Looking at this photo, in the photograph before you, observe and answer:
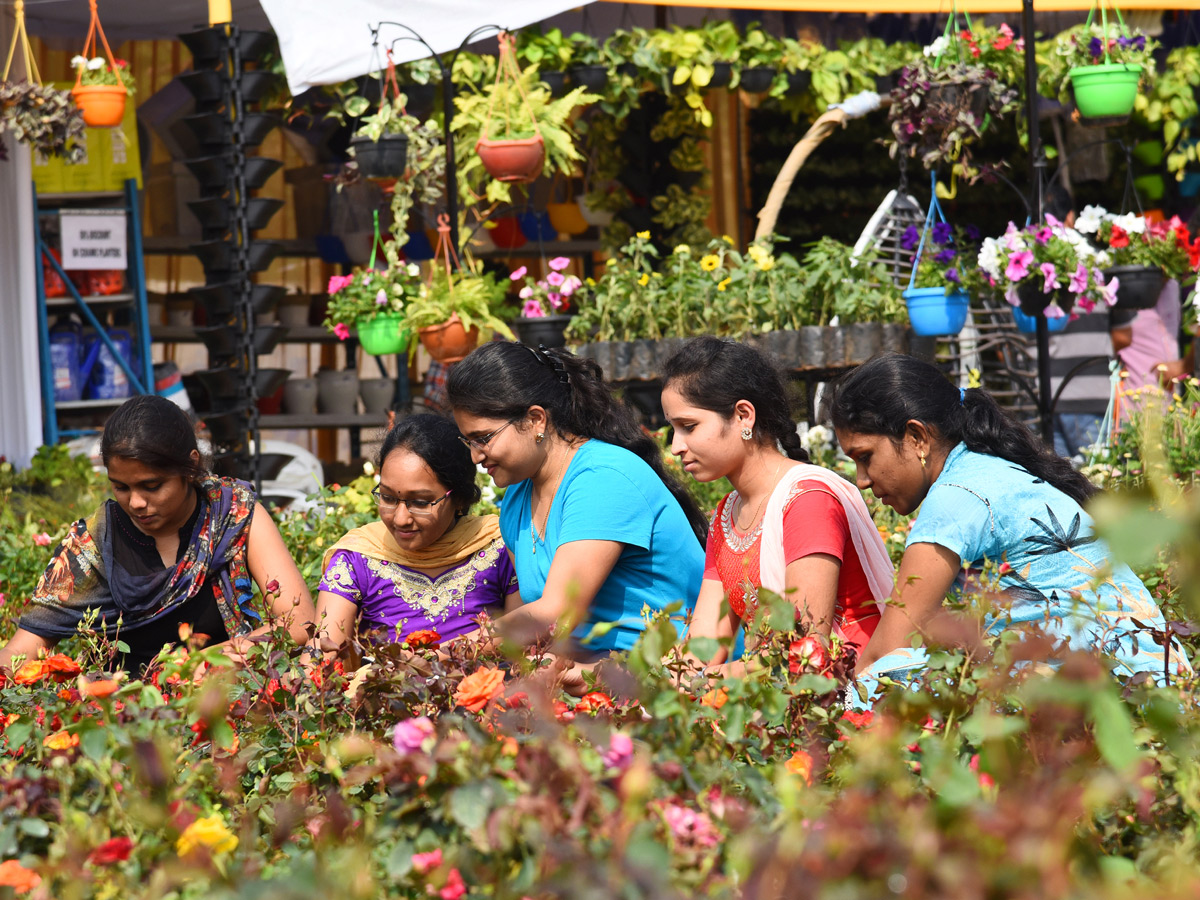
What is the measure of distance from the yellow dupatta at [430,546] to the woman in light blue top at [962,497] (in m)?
0.81

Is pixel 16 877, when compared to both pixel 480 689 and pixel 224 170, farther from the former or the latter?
pixel 224 170

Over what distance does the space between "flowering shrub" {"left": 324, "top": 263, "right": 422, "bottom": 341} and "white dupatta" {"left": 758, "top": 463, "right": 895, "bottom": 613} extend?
290cm

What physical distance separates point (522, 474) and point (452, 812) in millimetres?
1591

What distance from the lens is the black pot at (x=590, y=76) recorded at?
5.86 meters

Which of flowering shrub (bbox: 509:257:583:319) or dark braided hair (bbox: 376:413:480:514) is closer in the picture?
dark braided hair (bbox: 376:413:480:514)

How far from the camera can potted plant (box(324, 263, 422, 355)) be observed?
497 cm

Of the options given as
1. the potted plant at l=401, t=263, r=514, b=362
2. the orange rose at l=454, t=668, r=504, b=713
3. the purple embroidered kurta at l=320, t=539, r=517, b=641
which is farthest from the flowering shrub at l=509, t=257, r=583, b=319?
the orange rose at l=454, t=668, r=504, b=713

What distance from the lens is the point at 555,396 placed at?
2506 mm

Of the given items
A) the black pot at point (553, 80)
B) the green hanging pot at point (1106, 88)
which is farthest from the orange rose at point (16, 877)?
the black pot at point (553, 80)

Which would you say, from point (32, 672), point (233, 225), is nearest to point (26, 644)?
point (32, 672)

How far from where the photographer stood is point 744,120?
761 centimetres

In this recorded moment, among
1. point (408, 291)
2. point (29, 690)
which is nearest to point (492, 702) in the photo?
point (29, 690)

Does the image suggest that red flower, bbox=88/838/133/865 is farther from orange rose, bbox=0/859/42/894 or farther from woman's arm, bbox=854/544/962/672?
woman's arm, bbox=854/544/962/672

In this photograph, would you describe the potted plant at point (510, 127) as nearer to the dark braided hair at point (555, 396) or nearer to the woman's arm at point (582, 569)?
the dark braided hair at point (555, 396)
